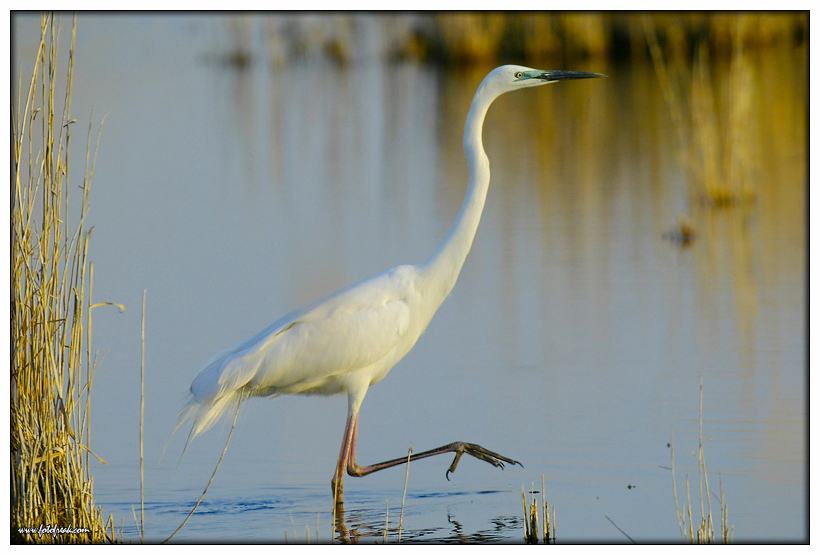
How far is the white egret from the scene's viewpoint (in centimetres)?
485

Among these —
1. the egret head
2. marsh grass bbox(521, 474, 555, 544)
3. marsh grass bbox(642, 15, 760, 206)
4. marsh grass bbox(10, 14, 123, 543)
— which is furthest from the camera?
marsh grass bbox(642, 15, 760, 206)

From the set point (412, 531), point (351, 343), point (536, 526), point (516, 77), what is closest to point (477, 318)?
point (516, 77)

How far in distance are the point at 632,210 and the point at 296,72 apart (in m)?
16.0

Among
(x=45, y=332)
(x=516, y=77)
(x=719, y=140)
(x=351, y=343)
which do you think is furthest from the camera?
(x=719, y=140)

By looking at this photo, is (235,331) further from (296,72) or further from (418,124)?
(296,72)

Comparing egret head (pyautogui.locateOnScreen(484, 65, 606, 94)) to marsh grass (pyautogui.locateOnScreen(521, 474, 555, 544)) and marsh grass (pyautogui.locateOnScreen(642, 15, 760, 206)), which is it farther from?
marsh grass (pyautogui.locateOnScreen(642, 15, 760, 206))

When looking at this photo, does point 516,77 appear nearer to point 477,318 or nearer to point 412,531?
point 412,531

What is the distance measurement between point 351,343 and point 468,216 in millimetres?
852

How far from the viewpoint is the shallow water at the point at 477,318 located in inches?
193

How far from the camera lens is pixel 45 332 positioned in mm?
3648

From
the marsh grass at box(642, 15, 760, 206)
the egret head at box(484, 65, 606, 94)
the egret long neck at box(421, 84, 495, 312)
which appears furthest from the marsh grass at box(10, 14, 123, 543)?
the marsh grass at box(642, 15, 760, 206)

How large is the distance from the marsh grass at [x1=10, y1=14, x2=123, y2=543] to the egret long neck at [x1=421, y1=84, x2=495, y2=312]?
1.86 m

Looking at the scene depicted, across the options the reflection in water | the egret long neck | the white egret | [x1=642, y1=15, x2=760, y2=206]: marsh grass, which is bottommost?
the reflection in water
